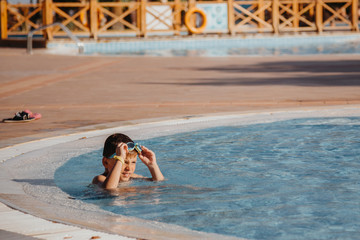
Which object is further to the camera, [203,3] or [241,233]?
[203,3]

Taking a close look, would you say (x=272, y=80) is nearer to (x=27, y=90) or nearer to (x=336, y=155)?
(x=27, y=90)

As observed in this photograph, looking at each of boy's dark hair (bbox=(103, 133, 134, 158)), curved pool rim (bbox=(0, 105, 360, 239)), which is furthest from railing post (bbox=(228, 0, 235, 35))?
boy's dark hair (bbox=(103, 133, 134, 158))

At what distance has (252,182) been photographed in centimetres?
547

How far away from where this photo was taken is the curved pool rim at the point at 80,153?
12.4 feet

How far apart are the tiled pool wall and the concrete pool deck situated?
16.4 ft

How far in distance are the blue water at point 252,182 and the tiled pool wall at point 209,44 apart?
49.4ft

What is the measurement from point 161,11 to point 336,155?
69.7 feet

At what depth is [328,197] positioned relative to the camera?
4918mm

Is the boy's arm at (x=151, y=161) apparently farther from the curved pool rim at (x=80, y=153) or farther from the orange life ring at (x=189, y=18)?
the orange life ring at (x=189, y=18)

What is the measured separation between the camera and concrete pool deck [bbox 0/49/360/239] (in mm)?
8383

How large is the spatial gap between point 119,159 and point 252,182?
3.71 ft

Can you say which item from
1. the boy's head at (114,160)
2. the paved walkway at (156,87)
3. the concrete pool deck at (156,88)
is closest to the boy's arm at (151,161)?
the boy's head at (114,160)

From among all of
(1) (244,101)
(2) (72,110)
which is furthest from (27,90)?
(1) (244,101)

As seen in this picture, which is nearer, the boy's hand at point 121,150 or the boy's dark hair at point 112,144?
the boy's hand at point 121,150
